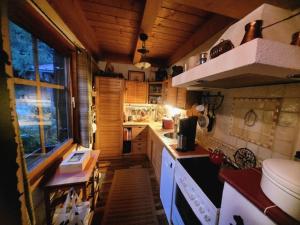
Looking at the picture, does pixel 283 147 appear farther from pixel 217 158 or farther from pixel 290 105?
pixel 217 158

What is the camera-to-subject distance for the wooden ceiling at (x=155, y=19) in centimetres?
96

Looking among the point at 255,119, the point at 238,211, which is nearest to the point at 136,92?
the point at 255,119

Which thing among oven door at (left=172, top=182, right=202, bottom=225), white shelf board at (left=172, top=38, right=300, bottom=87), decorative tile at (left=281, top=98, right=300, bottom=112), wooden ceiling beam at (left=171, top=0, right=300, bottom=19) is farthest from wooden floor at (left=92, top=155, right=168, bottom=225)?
wooden ceiling beam at (left=171, top=0, right=300, bottom=19)

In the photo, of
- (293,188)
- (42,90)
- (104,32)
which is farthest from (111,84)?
(293,188)

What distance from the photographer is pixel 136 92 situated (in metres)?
3.11

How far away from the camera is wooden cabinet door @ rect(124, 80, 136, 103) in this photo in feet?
9.98

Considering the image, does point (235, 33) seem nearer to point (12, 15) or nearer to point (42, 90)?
point (12, 15)

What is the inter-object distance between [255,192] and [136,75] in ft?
10.3

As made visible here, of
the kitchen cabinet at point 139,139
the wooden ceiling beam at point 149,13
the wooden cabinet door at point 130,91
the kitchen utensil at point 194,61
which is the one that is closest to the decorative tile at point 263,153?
the kitchen utensil at point 194,61

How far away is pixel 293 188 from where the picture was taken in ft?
1.36

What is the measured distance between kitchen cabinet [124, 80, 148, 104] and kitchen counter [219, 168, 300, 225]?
2614 millimetres

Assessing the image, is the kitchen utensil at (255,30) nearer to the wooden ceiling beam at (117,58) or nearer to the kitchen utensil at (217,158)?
the kitchen utensil at (217,158)

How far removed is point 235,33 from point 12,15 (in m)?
1.54

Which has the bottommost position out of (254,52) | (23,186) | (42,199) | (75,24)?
(42,199)
